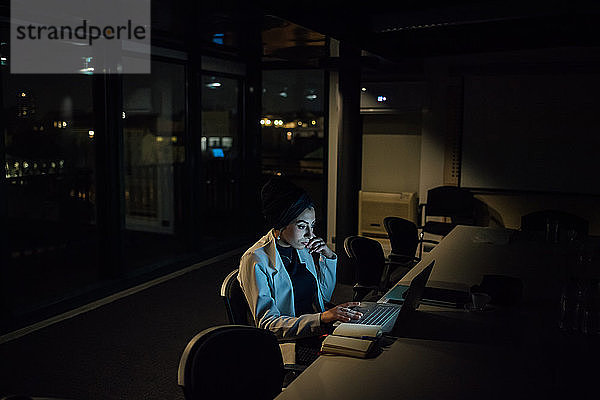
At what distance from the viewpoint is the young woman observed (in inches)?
103

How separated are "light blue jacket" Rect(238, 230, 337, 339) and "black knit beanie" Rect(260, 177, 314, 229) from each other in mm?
105

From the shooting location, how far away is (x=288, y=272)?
296cm

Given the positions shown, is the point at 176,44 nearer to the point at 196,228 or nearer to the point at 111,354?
the point at 196,228

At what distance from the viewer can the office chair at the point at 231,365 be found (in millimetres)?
1961

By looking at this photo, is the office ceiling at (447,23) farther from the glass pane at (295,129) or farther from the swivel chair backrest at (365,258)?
the glass pane at (295,129)

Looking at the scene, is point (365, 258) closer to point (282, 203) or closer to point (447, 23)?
point (282, 203)

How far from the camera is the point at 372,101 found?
7770 mm

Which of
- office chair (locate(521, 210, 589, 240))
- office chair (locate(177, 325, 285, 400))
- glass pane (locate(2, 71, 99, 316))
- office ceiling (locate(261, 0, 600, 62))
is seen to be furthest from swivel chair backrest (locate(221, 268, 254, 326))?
office chair (locate(521, 210, 589, 240))

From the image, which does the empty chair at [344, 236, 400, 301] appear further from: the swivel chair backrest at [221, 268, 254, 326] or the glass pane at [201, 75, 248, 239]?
the glass pane at [201, 75, 248, 239]

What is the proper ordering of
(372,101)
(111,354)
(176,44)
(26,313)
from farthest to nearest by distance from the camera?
(372,101) → (176,44) → (26,313) → (111,354)

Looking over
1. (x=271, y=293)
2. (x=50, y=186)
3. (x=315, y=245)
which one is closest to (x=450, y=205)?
(x=315, y=245)

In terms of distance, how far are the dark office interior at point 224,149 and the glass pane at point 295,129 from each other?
8 centimetres

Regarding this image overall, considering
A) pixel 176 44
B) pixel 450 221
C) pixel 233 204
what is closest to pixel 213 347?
pixel 176 44

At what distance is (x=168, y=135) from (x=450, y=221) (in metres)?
4.36
